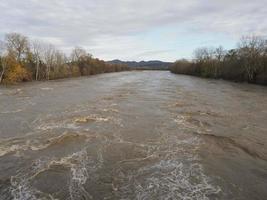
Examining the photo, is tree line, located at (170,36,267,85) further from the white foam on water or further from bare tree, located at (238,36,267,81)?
the white foam on water

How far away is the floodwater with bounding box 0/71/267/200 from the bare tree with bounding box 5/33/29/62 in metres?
37.0

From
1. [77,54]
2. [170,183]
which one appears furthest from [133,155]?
[77,54]

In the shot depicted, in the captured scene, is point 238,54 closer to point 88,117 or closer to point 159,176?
point 88,117

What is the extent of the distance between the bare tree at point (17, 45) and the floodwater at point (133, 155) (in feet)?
121

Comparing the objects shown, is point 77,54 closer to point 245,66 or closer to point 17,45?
point 17,45

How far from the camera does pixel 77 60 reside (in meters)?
79.1

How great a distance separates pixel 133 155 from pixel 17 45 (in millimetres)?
48277

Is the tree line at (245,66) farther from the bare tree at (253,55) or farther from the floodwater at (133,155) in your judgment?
the floodwater at (133,155)

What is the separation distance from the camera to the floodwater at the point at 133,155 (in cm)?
691

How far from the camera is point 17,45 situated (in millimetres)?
50750

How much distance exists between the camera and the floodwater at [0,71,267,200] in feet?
22.7

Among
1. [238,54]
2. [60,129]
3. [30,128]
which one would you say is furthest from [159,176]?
[238,54]

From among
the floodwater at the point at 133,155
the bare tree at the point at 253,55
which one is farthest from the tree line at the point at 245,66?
the floodwater at the point at 133,155

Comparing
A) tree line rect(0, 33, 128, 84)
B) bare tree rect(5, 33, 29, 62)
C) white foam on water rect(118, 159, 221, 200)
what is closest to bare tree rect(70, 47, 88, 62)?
tree line rect(0, 33, 128, 84)
